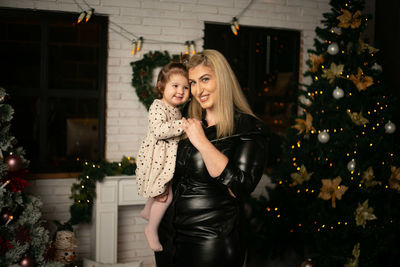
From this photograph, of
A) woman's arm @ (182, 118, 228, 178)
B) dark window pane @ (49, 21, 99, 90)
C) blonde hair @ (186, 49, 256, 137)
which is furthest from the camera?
dark window pane @ (49, 21, 99, 90)

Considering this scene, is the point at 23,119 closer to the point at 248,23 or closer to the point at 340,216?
the point at 248,23

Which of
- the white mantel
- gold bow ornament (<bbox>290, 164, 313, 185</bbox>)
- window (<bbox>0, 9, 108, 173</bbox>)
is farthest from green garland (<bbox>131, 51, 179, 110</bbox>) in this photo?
gold bow ornament (<bbox>290, 164, 313, 185</bbox>)

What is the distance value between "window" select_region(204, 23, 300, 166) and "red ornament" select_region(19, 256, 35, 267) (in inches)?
111

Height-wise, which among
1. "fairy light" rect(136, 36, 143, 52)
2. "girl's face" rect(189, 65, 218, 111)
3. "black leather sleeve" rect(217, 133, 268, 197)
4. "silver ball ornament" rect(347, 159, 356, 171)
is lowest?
"silver ball ornament" rect(347, 159, 356, 171)

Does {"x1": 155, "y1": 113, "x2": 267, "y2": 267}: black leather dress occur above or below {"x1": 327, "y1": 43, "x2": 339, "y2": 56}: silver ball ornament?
below

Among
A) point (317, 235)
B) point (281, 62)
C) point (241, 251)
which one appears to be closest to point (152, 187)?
point (241, 251)

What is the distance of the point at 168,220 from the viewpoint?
2.01 meters

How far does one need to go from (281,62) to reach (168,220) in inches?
139

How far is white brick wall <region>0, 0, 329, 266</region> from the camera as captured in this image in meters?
4.18

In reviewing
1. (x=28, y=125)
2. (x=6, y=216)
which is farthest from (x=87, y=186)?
(x=28, y=125)

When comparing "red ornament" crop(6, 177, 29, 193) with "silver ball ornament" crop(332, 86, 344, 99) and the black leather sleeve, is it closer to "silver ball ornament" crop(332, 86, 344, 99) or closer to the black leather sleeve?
the black leather sleeve

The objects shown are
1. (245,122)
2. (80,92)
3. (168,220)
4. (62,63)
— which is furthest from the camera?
(62,63)

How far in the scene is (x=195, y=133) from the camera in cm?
180

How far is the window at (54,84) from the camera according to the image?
163 inches
